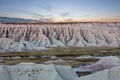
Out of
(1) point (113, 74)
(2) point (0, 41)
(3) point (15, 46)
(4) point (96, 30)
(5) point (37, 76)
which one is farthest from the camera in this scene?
(4) point (96, 30)

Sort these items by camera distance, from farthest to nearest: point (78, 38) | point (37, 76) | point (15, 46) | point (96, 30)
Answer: point (96, 30), point (78, 38), point (15, 46), point (37, 76)

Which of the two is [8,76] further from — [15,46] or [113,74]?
[15,46]

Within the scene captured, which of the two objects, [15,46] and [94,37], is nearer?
[15,46]

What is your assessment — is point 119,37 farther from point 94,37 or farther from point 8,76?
point 8,76

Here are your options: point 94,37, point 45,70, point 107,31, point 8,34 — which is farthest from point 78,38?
point 45,70

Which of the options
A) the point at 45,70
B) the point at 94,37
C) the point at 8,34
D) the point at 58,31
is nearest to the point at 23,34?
the point at 8,34

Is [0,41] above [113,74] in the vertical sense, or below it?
below
